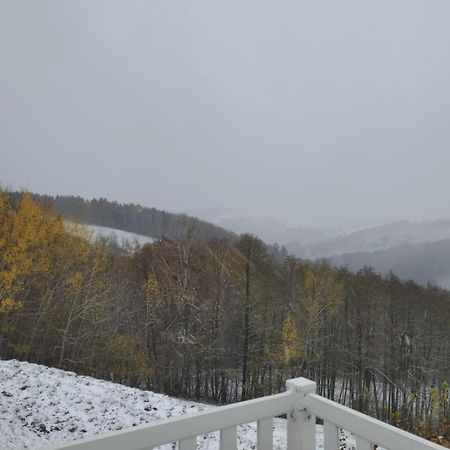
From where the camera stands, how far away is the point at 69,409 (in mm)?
8062

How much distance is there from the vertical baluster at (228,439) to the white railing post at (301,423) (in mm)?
358

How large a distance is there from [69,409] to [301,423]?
7527 millimetres

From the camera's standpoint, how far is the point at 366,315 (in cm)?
2906

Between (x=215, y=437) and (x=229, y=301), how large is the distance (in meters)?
18.3

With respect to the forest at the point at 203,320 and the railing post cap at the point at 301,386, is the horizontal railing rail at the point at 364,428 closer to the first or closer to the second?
the railing post cap at the point at 301,386

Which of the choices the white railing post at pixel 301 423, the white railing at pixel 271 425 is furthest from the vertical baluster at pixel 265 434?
the white railing post at pixel 301 423

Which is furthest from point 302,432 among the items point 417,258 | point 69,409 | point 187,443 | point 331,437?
point 417,258

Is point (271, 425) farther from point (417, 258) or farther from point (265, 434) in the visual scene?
point (417, 258)

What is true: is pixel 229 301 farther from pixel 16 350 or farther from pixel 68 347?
pixel 16 350

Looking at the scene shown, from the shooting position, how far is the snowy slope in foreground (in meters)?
7.16

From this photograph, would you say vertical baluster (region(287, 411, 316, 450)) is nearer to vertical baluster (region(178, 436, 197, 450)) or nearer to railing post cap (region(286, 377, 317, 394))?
railing post cap (region(286, 377, 317, 394))

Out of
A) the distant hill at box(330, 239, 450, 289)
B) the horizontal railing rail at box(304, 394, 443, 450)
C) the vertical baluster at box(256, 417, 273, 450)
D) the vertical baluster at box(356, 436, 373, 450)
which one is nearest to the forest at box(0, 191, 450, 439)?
the vertical baluster at box(256, 417, 273, 450)

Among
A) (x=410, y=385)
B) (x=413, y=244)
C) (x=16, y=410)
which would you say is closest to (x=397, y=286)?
(x=410, y=385)

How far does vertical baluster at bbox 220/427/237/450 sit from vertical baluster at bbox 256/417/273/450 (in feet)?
0.55
